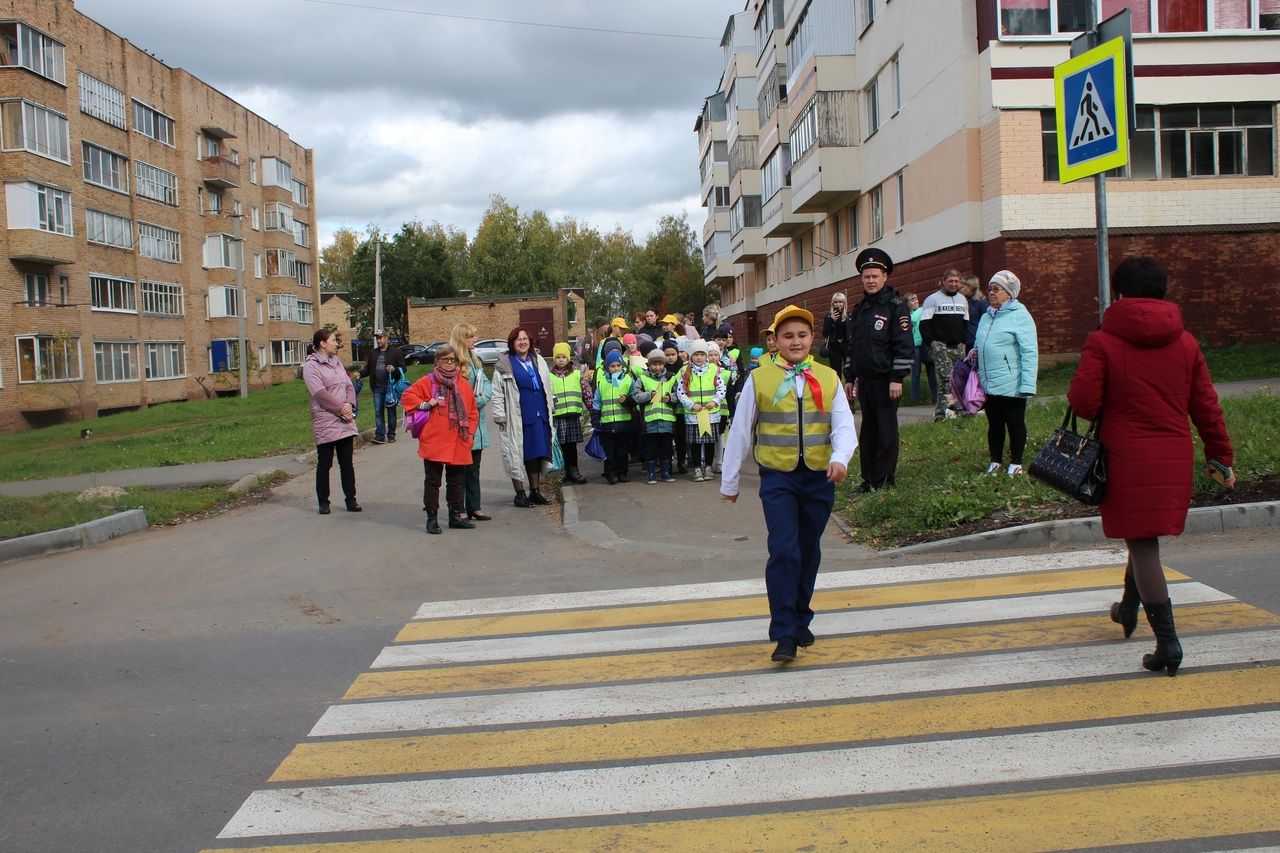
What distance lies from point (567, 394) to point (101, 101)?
41.6 m

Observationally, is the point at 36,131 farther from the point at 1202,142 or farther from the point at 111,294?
the point at 1202,142

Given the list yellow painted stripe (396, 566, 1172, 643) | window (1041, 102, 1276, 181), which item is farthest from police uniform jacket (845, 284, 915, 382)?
window (1041, 102, 1276, 181)

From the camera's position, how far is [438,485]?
1070 centimetres

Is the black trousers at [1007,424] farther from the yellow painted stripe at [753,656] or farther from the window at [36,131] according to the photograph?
the window at [36,131]

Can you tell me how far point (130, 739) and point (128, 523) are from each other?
7.32 meters

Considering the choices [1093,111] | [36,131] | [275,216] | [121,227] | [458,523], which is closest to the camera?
[1093,111]

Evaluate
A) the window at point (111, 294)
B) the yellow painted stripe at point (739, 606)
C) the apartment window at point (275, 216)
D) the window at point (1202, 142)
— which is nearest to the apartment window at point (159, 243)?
the window at point (111, 294)

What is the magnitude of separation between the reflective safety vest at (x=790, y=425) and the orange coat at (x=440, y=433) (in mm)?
5417

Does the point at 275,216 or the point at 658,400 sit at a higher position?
the point at 275,216

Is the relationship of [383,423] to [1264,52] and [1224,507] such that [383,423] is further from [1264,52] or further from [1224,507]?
[1264,52]

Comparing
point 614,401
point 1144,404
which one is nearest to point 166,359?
point 614,401

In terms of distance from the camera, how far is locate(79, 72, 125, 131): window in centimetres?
4409

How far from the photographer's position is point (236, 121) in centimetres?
6166

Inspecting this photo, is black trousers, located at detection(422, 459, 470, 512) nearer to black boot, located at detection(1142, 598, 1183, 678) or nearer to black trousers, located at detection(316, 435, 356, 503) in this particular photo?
black trousers, located at detection(316, 435, 356, 503)
